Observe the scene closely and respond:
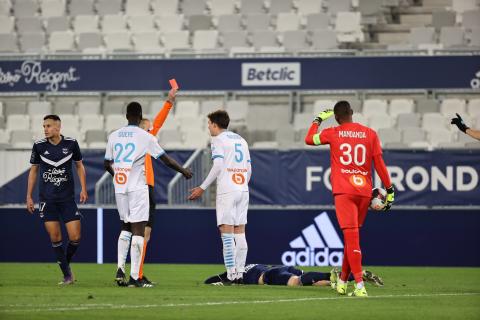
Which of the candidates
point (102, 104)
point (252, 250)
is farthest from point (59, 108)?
point (252, 250)

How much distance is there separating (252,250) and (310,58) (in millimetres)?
6232

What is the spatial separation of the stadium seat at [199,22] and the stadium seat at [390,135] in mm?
6246

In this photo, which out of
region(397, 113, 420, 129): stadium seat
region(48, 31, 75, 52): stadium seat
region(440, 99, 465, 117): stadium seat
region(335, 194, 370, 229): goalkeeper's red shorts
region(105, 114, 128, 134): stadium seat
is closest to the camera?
region(335, 194, 370, 229): goalkeeper's red shorts

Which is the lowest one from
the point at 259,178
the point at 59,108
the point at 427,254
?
the point at 427,254

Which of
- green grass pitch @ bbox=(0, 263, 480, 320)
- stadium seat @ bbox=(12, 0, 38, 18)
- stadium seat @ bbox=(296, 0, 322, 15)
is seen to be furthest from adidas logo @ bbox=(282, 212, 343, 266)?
stadium seat @ bbox=(12, 0, 38, 18)

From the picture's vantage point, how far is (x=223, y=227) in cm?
1464

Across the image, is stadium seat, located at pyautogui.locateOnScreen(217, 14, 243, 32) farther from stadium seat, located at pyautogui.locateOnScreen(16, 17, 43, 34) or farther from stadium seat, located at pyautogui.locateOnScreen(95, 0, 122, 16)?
stadium seat, located at pyautogui.locateOnScreen(16, 17, 43, 34)

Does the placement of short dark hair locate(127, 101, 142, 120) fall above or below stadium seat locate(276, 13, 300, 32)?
below

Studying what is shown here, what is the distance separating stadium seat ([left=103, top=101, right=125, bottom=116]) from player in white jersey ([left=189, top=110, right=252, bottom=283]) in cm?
1318

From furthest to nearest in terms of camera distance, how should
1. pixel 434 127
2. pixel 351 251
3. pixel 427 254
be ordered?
pixel 434 127 → pixel 427 254 → pixel 351 251

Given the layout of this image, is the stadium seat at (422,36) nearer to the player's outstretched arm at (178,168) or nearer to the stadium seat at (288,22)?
the stadium seat at (288,22)

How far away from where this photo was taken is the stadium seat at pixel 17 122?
2753 cm

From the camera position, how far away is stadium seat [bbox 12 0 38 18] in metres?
30.8

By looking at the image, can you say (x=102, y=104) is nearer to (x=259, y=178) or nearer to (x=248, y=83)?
(x=248, y=83)
